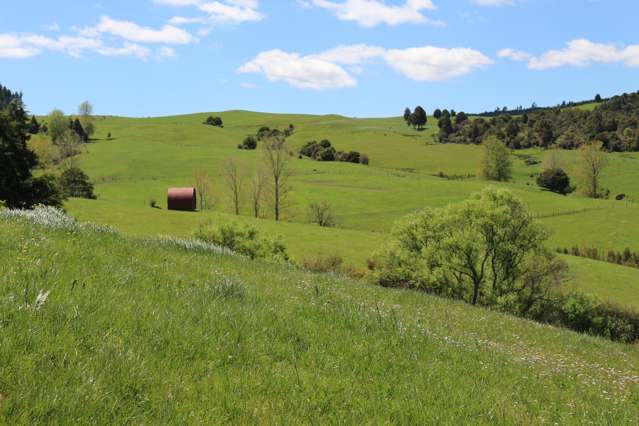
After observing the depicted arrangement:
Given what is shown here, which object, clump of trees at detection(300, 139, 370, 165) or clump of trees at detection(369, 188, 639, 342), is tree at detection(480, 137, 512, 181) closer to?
clump of trees at detection(300, 139, 370, 165)

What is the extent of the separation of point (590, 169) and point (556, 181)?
1139cm

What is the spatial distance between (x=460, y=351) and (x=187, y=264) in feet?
21.2

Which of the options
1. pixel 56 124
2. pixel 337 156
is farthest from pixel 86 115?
pixel 337 156

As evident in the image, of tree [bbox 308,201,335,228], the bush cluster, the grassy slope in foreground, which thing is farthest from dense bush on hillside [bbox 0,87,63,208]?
the bush cluster

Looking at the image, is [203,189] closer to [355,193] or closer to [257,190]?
[257,190]

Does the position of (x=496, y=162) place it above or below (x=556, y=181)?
above

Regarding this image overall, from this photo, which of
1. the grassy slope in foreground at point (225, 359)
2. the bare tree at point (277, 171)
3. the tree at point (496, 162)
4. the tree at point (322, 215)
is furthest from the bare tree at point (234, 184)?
the grassy slope in foreground at point (225, 359)

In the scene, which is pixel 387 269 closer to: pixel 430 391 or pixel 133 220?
pixel 133 220

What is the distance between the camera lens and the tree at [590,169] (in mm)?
124062

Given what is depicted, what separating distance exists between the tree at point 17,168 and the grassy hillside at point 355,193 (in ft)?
28.7

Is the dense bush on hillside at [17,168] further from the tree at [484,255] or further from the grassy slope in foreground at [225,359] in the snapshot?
the grassy slope in foreground at [225,359]

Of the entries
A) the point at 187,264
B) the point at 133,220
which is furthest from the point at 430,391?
the point at 133,220

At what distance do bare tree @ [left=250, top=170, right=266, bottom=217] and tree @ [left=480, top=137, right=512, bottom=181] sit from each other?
67974mm

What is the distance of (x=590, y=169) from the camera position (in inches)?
5000
